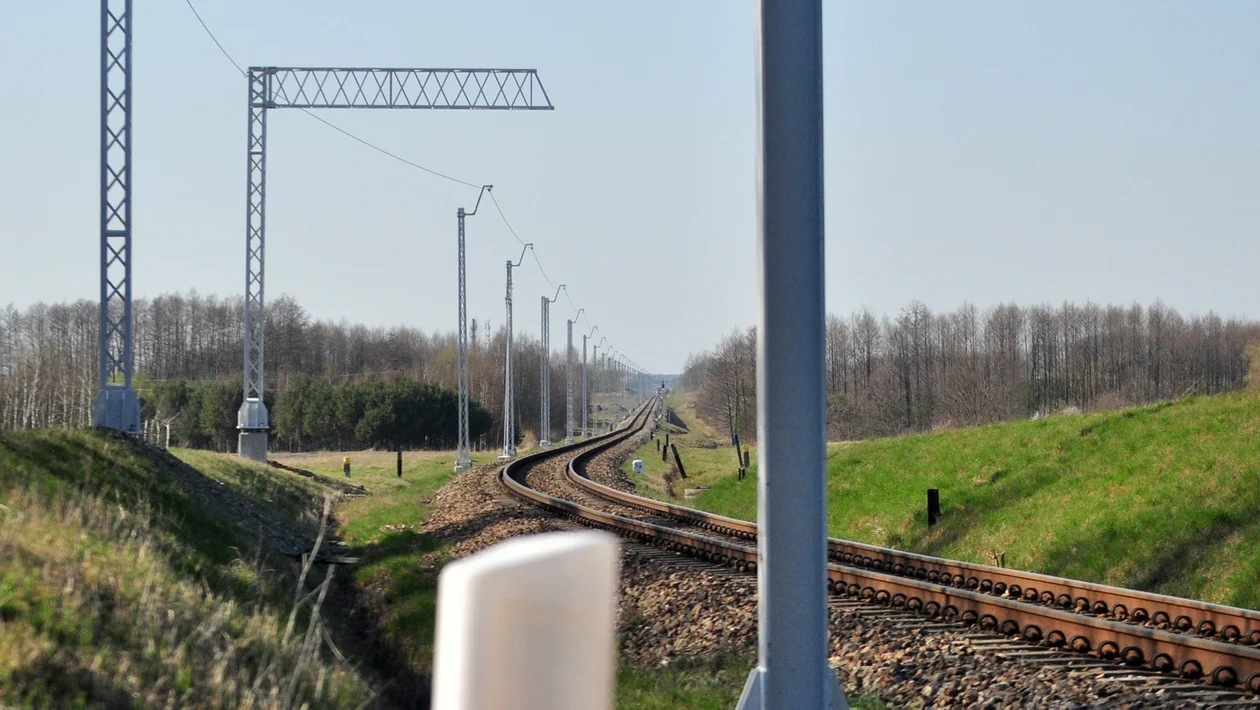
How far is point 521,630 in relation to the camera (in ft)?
3.61

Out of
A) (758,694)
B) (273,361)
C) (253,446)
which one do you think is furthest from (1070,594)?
(273,361)

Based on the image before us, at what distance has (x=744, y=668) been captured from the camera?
9500mm

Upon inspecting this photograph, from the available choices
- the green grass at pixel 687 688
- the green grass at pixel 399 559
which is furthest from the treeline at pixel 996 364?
the green grass at pixel 687 688

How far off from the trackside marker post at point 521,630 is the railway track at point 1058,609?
7.76 metres

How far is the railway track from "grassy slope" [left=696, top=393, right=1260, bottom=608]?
2.04 meters

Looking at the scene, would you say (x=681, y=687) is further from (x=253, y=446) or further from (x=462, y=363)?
(x=462, y=363)

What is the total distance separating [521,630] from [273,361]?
4864 inches

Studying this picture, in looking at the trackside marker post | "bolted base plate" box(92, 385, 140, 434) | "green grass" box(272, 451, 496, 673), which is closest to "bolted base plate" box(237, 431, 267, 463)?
"green grass" box(272, 451, 496, 673)

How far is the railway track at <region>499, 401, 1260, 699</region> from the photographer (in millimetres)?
8154

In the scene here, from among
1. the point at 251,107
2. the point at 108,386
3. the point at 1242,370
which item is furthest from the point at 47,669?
the point at 1242,370

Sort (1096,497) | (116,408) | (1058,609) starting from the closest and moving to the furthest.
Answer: (1058,609), (1096,497), (116,408)

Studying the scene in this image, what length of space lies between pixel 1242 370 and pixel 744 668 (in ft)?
281

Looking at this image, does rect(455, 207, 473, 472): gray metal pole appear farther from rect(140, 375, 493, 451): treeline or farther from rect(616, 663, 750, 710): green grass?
rect(140, 375, 493, 451): treeline

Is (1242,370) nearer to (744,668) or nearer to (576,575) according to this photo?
(744,668)
